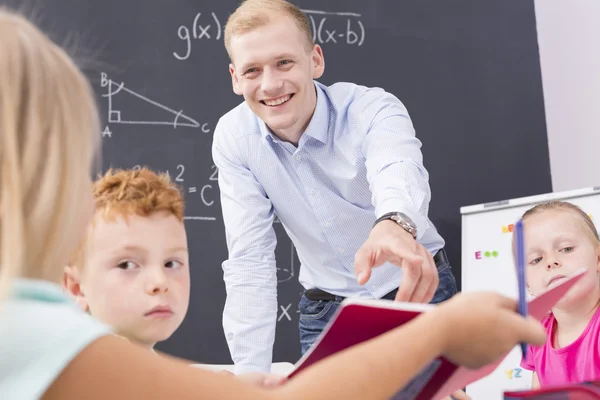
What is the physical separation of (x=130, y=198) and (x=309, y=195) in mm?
1007

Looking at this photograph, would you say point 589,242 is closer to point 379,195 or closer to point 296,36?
point 379,195

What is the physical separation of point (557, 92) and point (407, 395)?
132 inches

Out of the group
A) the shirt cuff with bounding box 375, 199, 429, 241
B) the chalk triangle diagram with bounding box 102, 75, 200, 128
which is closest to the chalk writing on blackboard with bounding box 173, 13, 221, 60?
the chalk triangle diagram with bounding box 102, 75, 200, 128

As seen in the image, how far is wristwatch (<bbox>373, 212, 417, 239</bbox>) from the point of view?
1.54m

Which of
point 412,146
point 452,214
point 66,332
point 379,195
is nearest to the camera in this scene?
point 66,332

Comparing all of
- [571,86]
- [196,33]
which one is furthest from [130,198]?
[571,86]

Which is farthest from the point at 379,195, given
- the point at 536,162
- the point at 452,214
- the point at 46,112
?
the point at 536,162

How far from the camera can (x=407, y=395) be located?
0.85 m

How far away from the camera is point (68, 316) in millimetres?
649

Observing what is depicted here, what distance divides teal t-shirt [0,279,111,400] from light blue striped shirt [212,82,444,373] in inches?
65.0

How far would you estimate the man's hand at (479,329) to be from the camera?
2.44ft

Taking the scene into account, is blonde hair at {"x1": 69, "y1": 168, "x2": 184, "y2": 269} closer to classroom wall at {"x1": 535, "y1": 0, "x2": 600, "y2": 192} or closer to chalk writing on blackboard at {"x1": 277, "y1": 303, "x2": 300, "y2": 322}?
chalk writing on blackboard at {"x1": 277, "y1": 303, "x2": 300, "y2": 322}

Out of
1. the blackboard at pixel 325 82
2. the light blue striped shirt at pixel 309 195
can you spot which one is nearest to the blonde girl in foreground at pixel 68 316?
the light blue striped shirt at pixel 309 195

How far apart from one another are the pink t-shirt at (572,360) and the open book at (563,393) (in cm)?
108
